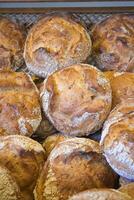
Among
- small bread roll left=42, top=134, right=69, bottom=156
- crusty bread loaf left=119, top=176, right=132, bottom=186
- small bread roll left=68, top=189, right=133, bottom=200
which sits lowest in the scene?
small bread roll left=42, top=134, right=69, bottom=156

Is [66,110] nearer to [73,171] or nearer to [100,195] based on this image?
[73,171]

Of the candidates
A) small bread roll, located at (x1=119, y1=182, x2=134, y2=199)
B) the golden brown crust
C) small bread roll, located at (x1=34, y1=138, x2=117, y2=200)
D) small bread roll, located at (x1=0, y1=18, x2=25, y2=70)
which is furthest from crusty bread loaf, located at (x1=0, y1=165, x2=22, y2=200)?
small bread roll, located at (x1=0, y1=18, x2=25, y2=70)

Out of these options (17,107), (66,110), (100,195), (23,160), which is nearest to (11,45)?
(17,107)

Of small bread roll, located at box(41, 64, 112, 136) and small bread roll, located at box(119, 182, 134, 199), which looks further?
small bread roll, located at box(41, 64, 112, 136)

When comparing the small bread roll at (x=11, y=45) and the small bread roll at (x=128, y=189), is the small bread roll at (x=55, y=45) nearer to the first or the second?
the small bread roll at (x=11, y=45)

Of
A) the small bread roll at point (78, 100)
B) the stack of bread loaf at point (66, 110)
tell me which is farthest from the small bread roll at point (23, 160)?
the small bread roll at point (78, 100)

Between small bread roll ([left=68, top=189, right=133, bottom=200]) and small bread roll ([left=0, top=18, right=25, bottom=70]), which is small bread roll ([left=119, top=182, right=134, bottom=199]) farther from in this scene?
small bread roll ([left=0, top=18, right=25, bottom=70])

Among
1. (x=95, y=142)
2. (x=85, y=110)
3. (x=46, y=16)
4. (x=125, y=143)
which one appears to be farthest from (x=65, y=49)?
(x=125, y=143)

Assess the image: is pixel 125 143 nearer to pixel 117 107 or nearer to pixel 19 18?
pixel 117 107
